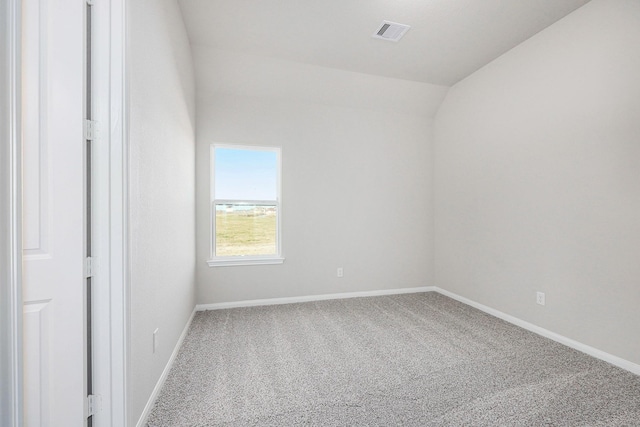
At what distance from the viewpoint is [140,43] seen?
4.89 feet

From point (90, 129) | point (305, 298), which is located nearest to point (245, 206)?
point (305, 298)

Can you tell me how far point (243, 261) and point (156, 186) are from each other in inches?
71.5

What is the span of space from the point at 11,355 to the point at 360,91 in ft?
12.5

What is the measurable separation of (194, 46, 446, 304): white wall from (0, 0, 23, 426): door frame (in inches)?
86.4

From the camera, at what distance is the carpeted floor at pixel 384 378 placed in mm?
1584

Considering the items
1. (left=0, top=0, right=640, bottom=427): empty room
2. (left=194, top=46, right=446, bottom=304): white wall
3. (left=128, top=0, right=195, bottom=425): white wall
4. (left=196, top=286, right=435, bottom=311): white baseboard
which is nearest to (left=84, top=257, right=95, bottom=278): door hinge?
(left=0, top=0, right=640, bottom=427): empty room

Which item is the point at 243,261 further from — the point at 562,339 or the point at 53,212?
the point at 562,339

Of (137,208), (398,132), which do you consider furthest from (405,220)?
(137,208)

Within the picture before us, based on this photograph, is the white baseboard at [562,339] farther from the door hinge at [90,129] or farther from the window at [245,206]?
the door hinge at [90,129]

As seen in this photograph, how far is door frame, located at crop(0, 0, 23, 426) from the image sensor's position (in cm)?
101

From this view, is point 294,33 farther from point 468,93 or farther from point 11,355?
point 11,355

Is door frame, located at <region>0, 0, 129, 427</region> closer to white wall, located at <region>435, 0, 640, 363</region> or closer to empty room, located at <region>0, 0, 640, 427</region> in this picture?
empty room, located at <region>0, 0, 640, 427</region>

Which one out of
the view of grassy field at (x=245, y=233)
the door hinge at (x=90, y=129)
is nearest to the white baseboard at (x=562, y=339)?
the view of grassy field at (x=245, y=233)

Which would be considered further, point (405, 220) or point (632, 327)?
point (405, 220)
